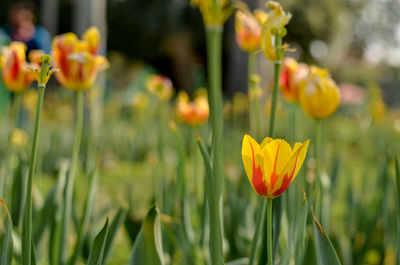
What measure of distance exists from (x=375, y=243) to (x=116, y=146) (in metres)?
3.14

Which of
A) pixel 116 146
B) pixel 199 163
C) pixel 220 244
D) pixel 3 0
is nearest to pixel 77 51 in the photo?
pixel 199 163

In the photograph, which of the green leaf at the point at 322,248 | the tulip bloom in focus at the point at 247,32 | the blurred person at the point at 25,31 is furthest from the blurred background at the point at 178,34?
the green leaf at the point at 322,248

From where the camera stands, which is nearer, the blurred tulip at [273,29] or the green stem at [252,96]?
the blurred tulip at [273,29]

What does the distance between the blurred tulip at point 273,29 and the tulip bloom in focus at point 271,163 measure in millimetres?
138

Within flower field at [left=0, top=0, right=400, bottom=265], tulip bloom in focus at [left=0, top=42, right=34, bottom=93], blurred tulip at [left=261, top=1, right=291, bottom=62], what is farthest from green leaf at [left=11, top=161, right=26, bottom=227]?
blurred tulip at [left=261, top=1, right=291, bottom=62]

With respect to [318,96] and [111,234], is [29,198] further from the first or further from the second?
[318,96]

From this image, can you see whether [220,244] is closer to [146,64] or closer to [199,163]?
[199,163]

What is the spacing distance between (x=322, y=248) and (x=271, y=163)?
0.18 m

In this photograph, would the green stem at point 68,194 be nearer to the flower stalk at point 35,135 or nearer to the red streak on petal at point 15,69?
the red streak on petal at point 15,69

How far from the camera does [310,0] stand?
37.3 feet

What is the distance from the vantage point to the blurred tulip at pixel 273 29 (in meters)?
0.63

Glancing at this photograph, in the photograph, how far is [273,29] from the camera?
2.07ft

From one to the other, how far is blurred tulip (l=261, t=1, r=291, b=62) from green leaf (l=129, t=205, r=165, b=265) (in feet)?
0.98

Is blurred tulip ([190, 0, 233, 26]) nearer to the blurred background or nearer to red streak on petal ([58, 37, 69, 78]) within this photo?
red streak on petal ([58, 37, 69, 78])
